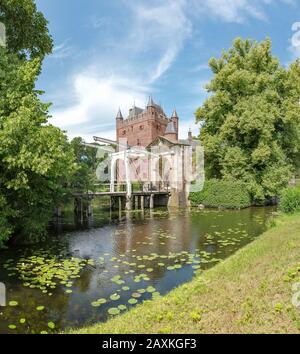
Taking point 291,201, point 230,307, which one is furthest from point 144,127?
point 230,307

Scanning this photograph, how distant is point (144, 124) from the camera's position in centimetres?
5206

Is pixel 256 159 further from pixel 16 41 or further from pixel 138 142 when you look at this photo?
pixel 138 142

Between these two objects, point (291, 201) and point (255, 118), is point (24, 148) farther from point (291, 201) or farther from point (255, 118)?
point (255, 118)

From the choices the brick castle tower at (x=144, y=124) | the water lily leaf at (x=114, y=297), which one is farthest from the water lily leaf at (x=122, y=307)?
the brick castle tower at (x=144, y=124)

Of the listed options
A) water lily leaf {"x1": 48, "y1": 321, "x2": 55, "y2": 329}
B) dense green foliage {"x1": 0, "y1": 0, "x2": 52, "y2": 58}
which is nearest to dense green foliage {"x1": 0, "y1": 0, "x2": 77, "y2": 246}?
dense green foliage {"x1": 0, "y1": 0, "x2": 52, "y2": 58}

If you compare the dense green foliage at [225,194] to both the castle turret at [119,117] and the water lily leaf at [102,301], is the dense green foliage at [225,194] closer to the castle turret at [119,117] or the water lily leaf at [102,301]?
the water lily leaf at [102,301]

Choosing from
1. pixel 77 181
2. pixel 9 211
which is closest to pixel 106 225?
pixel 77 181

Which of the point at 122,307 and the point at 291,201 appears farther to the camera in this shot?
the point at 291,201

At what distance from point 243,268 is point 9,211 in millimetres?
6793

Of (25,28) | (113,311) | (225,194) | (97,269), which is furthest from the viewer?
(225,194)

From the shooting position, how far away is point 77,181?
702 inches

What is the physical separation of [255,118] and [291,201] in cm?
1034

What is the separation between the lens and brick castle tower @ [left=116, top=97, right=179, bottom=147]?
5109 cm

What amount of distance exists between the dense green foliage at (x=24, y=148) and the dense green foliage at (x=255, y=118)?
17101mm
